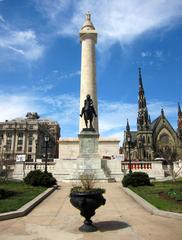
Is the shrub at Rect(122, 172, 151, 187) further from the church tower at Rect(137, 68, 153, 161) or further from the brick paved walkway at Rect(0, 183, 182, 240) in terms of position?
the church tower at Rect(137, 68, 153, 161)

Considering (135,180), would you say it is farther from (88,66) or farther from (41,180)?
(88,66)

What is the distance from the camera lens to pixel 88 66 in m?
41.2

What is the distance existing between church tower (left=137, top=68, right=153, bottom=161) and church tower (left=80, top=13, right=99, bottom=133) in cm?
6533

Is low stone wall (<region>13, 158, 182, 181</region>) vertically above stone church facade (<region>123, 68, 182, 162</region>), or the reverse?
stone church facade (<region>123, 68, 182, 162</region>)

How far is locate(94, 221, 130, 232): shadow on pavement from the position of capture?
8234 millimetres

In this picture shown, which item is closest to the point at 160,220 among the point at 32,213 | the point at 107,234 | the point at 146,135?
the point at 107,234

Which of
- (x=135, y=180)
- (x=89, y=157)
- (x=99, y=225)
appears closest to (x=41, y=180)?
(x=89, y=157)

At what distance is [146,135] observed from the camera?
106 meters

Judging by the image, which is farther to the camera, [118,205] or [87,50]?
[87,50]

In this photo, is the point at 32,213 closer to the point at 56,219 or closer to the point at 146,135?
the point at 56,219

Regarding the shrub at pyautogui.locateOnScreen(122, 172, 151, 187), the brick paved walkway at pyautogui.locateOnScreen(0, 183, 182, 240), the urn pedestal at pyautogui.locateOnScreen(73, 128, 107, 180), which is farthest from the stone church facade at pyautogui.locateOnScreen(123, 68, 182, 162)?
the brick paved walkway at pyautogui.locateOnScreen(0, 183, 182, 240)

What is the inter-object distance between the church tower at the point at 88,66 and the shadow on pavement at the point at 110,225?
1178 inches

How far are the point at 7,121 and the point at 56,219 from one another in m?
124

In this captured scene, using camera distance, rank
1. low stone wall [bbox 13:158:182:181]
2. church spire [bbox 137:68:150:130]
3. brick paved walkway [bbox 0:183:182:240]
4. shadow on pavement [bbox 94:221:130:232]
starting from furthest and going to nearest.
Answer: church spire [bbox 137:68:150:130], low stone wall [bbox 13:158:182:181], shadow on pavement [bbox 94:221:130:232], brick paved walkway [bbox 0:183:182:240]
